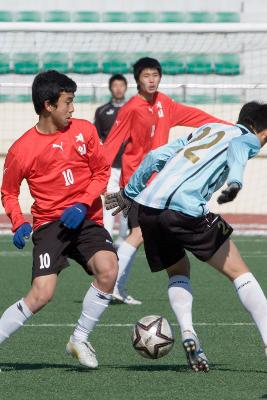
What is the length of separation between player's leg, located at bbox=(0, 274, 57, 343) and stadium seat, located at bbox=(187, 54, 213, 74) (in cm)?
1655

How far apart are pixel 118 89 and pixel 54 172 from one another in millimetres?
8563

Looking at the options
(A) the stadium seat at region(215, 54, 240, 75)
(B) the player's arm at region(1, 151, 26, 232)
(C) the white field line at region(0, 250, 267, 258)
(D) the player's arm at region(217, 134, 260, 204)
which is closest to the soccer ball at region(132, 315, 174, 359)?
(B) the player's arm at region(1, 151, 26, 232)

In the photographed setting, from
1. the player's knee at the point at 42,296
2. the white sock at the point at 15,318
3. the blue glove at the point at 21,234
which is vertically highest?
the blue glove at the point at 21,234

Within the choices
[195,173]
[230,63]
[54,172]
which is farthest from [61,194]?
[230,63]

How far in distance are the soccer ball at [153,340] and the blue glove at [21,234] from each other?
0.92 m

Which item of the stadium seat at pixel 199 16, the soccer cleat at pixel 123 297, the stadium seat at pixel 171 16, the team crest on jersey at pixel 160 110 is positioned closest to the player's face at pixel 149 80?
the team crest on jersey at pixel 160 110

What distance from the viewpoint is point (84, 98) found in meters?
20.8

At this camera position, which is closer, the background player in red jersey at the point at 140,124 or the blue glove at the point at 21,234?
the blue glove at the point at 21,234

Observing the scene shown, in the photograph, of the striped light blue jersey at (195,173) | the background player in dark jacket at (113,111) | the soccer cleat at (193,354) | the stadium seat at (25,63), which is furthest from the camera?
the stadium seat at (25,63)

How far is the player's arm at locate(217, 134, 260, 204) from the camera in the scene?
582cm

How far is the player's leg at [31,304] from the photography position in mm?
6691

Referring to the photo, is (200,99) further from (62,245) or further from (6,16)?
(62,245)

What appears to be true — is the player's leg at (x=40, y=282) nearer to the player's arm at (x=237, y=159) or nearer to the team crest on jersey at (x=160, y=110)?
the player's arm at (x=237, y=159)

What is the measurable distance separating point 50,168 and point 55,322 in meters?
2.46
